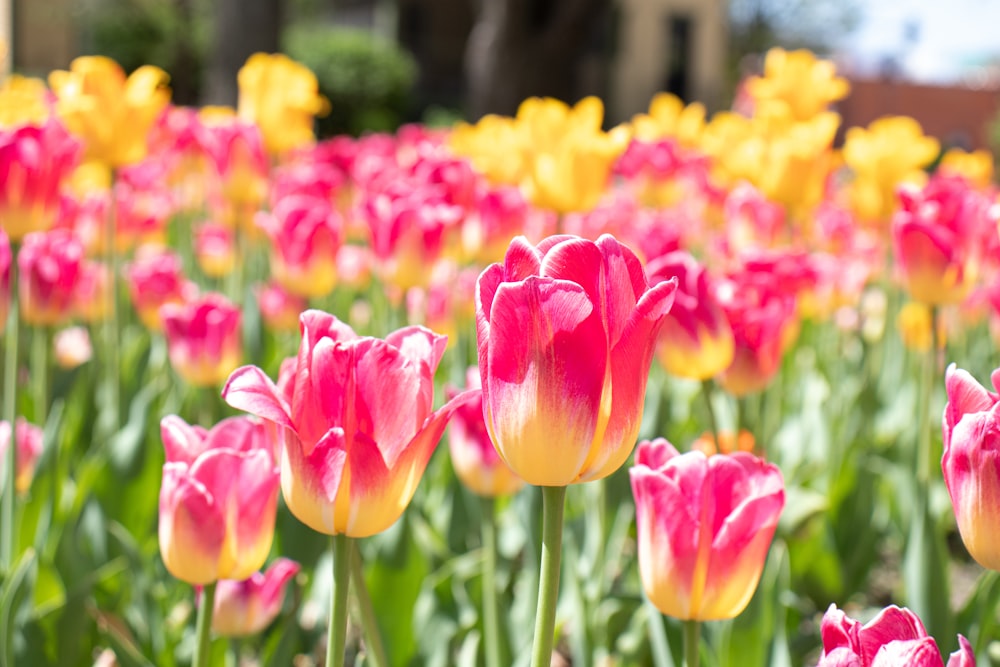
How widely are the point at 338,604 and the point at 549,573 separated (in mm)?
206

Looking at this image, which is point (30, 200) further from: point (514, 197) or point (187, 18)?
point (187, 18)

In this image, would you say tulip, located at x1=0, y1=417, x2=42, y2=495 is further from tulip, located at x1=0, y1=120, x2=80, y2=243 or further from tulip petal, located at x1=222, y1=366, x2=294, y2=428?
tulip petal, located at x1=222, y1=366, x2=294, y2=428

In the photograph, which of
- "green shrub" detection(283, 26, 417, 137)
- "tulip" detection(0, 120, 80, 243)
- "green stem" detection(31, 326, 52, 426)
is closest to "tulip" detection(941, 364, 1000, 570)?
"tulip" detection(0, 120, 80, 243)

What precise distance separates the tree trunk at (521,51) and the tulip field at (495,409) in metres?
10.0

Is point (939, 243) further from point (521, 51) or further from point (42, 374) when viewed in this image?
point (521, 51)

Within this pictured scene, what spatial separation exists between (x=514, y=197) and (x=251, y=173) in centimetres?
73

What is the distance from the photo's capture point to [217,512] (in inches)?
41.6

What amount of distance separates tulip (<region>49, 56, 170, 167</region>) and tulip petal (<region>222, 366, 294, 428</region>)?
158 centimetres

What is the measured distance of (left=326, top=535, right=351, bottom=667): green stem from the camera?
0.90 metres

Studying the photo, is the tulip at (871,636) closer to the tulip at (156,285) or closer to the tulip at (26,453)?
the tulip at (26,453)

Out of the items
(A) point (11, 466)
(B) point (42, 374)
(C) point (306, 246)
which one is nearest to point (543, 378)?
(A) point (11, 466)

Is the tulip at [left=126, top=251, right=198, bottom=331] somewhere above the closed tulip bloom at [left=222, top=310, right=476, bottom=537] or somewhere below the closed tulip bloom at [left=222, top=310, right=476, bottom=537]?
below

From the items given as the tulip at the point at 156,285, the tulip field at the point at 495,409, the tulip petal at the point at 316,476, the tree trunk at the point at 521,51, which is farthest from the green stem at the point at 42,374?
the tree trunk at the point at 521,51

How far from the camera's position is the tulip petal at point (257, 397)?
2.82 ft
